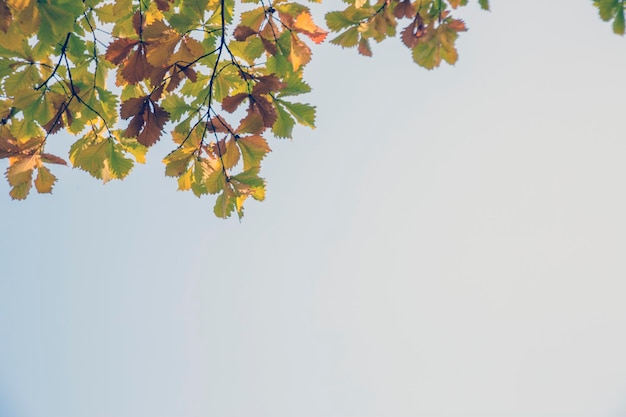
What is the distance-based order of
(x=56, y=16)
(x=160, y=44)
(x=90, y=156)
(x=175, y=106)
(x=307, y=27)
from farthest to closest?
(x=90, y=156) → (x=175, y=106) → (x=307, y=27) → (x=160, y=44) → (x=56, y=16)

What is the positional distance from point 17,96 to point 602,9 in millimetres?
2659

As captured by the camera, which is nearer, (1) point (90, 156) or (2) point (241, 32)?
(2) point (241, 32)

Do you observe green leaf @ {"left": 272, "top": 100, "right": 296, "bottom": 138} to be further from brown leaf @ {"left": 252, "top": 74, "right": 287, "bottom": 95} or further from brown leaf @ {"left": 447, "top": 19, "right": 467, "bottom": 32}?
brown leaf @ {"left": 447, "top": 19, "right": 467, "bottom": 32}

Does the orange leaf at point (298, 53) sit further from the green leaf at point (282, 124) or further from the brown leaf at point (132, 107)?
the brown leaf at point (132, 107)

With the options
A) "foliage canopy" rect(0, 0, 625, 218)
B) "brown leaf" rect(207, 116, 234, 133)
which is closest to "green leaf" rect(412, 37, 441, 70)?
"foliage canopy" rect(0, 0, 625, 218)

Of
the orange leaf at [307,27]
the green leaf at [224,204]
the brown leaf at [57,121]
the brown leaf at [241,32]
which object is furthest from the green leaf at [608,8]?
the brown leaf at [57,121]

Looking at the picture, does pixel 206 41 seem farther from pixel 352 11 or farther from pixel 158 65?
Result: pixel 352 11

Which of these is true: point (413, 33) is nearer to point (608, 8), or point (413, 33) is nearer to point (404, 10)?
point (404, 10)

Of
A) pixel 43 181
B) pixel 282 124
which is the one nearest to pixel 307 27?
pixel 282 124

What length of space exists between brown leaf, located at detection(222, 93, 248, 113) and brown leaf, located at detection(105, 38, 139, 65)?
0.48 metres

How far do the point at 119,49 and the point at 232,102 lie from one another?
1.78ft

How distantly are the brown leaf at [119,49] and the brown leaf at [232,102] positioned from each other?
48cm

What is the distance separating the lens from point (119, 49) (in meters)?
1.79

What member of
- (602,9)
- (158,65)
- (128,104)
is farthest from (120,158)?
(602,9)
